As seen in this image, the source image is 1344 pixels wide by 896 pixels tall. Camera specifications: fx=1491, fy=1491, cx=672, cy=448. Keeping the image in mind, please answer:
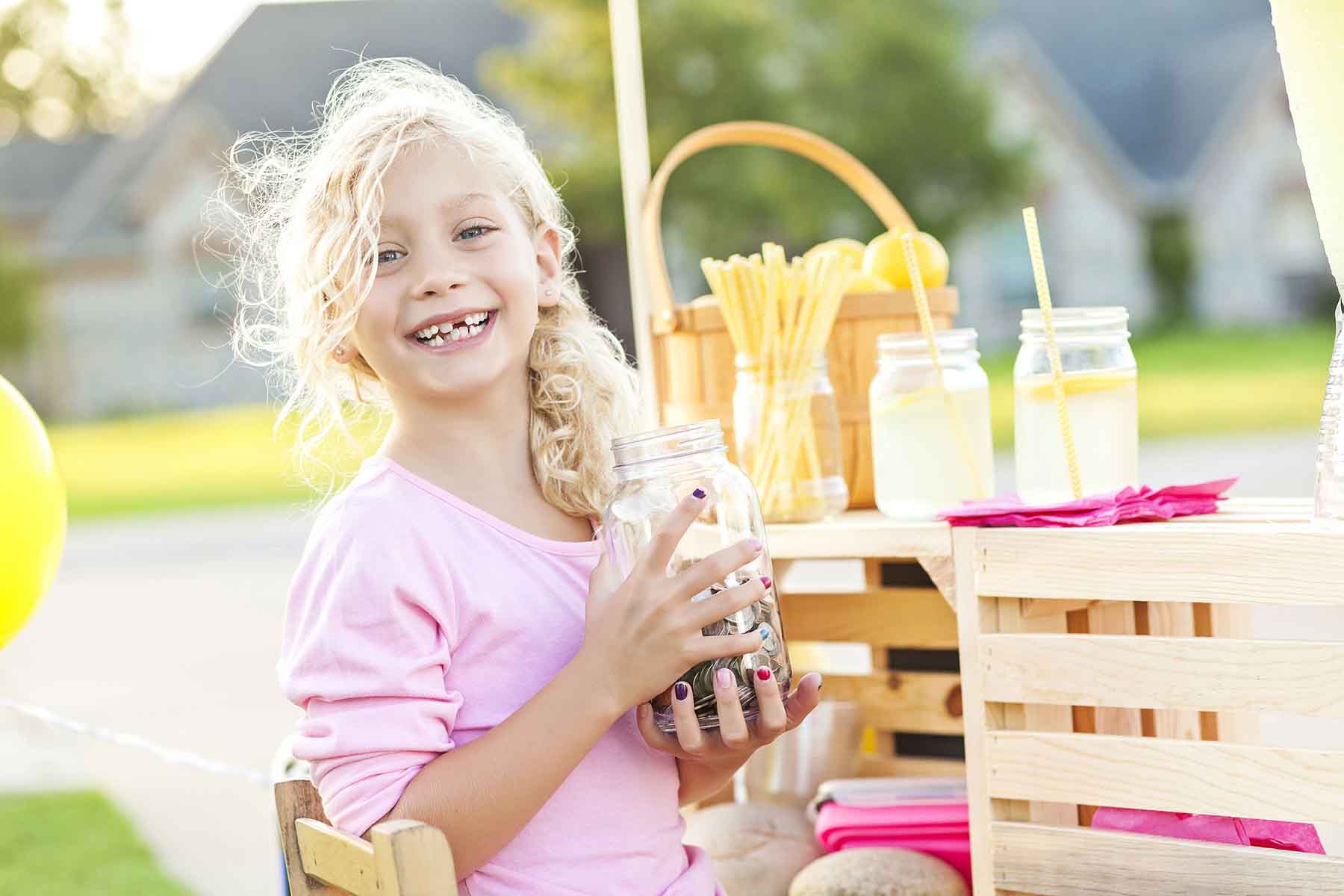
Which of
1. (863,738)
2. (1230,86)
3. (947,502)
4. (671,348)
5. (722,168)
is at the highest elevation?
(1230,86)

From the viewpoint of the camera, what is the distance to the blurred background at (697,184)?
15.6 meters

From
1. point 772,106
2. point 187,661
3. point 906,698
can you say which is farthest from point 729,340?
point 772,106

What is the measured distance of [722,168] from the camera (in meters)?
16.2

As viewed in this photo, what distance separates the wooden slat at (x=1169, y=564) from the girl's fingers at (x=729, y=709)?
428mm

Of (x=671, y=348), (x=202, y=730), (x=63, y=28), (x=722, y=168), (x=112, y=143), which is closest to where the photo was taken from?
(x=671, y=348)

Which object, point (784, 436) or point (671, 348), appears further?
point (671, 348)

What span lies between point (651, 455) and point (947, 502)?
62cm

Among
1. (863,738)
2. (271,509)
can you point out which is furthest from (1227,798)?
(271,509)

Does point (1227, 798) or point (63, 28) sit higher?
point (63, 28)

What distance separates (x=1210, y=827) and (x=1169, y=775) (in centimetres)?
12

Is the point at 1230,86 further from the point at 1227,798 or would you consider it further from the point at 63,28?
the point at 1227,798

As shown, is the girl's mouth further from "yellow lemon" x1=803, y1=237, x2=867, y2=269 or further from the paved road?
the paved road

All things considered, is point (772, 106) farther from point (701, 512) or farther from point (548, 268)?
point (701, 512)

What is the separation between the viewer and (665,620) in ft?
4.01
